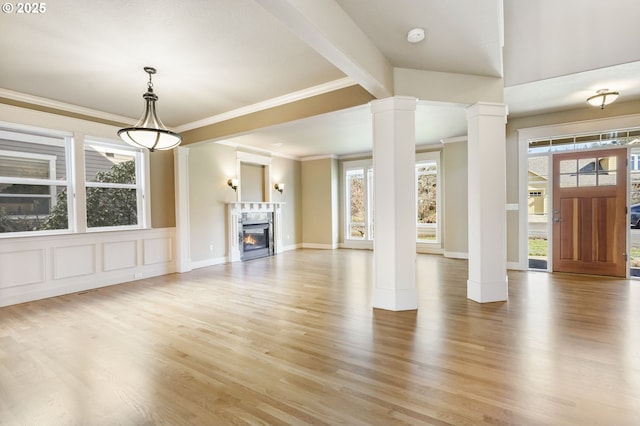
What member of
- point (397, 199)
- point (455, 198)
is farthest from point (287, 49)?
point (455, 198)

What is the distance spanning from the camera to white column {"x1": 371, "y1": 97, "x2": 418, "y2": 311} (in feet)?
11.3

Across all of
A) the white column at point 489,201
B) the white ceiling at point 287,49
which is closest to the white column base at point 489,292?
the white column at point 489,201

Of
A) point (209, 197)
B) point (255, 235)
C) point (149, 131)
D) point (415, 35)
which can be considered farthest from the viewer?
point (255, 235)

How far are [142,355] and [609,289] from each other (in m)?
5.78

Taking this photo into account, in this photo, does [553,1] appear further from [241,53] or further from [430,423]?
[430,423]

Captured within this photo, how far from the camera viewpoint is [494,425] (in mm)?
1595

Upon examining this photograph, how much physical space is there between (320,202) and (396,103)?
5797 millimetres

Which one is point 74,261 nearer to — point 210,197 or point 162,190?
point 162,190

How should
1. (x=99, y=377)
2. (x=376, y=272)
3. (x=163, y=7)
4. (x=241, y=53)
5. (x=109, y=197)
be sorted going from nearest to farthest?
(x=99, y=377), (x=163, y=7), (x=241, y=53), (x=376, y=272), (x=109, y=197)

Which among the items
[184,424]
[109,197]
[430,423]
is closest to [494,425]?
[430,423]

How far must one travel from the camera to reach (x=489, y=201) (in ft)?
12.1

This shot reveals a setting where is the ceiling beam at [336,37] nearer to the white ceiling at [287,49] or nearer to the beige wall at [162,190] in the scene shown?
the white ceiling at [287,49]

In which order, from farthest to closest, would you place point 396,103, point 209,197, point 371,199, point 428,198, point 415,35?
point 371,199, point 428,198, point 209,197, point 396,103, point 415,35

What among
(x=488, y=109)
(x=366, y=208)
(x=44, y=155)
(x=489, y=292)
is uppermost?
(x=488, y=109)
